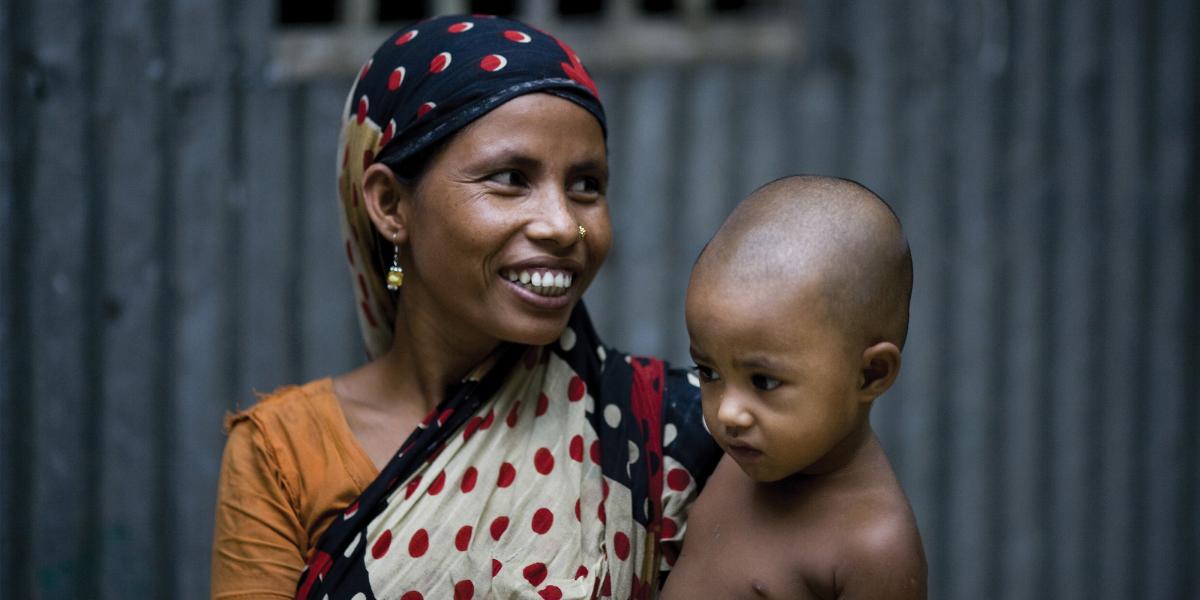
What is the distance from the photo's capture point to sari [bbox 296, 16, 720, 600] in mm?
1908

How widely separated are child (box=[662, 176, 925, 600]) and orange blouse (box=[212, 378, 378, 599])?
27.5 inches

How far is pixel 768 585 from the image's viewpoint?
1727mm

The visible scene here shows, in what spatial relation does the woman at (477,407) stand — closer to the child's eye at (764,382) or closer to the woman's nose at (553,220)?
the woman's nose at (553,220)

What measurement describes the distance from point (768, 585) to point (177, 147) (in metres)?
2.82

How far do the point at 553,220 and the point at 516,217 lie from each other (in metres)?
0.06

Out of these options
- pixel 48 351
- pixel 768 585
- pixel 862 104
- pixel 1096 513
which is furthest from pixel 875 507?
pixel 48 351

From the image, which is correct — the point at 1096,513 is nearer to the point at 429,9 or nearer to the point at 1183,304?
the point at 1183,304

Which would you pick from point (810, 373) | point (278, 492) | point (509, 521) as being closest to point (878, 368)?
point (810, 373)

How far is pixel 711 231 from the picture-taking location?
3957 mm

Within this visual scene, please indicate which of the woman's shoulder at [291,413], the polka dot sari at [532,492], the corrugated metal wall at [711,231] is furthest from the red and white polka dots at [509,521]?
the corrugated metal wall at [711,231]

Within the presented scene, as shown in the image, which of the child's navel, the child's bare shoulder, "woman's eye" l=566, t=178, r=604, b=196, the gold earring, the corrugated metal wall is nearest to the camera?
the child's bare shoulder

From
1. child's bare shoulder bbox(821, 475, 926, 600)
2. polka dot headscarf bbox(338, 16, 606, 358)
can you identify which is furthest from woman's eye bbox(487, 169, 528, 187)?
child's bare shoulder bbox(821, 475, 926, 600)

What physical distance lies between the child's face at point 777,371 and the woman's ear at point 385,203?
0.64 m

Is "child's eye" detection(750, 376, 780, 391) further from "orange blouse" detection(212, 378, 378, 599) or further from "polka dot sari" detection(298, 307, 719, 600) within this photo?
"orange blouse" detection(212, 378, 378, 599)
